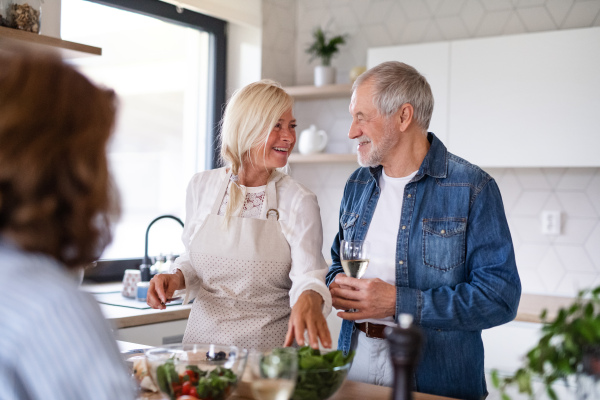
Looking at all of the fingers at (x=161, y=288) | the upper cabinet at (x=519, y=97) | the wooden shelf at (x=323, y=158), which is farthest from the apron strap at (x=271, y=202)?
the wooden shelf at (x=323, y=158)

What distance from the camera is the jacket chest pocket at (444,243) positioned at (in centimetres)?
180

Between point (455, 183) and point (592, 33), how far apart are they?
148 cm

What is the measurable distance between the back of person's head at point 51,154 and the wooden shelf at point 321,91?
9.34 feet

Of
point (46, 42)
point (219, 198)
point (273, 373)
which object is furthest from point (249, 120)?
point (273, 373)

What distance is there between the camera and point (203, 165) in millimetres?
3885

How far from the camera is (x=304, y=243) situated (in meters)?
1.83

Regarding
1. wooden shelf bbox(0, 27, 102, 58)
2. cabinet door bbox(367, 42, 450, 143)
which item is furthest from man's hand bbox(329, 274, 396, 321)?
cabinet door bbox(367, 42, 450, 143)

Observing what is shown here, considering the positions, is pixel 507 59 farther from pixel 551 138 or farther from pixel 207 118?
pixel 207 118

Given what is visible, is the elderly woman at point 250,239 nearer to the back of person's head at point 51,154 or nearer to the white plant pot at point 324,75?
the back of person's head at point 51,154

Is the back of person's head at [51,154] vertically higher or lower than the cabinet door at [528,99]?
lower

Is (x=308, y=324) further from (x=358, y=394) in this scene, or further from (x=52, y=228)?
(x=52, y=228)

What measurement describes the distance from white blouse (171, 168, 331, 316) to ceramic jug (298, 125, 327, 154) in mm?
1746

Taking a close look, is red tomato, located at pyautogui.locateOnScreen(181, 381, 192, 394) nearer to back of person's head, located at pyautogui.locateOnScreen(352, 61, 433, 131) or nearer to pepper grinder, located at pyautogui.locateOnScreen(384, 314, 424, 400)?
pepper grinder, located at pyautogui.locateOnScreen(384, 314, 424, 400)

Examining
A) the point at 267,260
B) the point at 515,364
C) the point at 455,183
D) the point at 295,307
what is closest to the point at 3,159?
the point at 295,307
